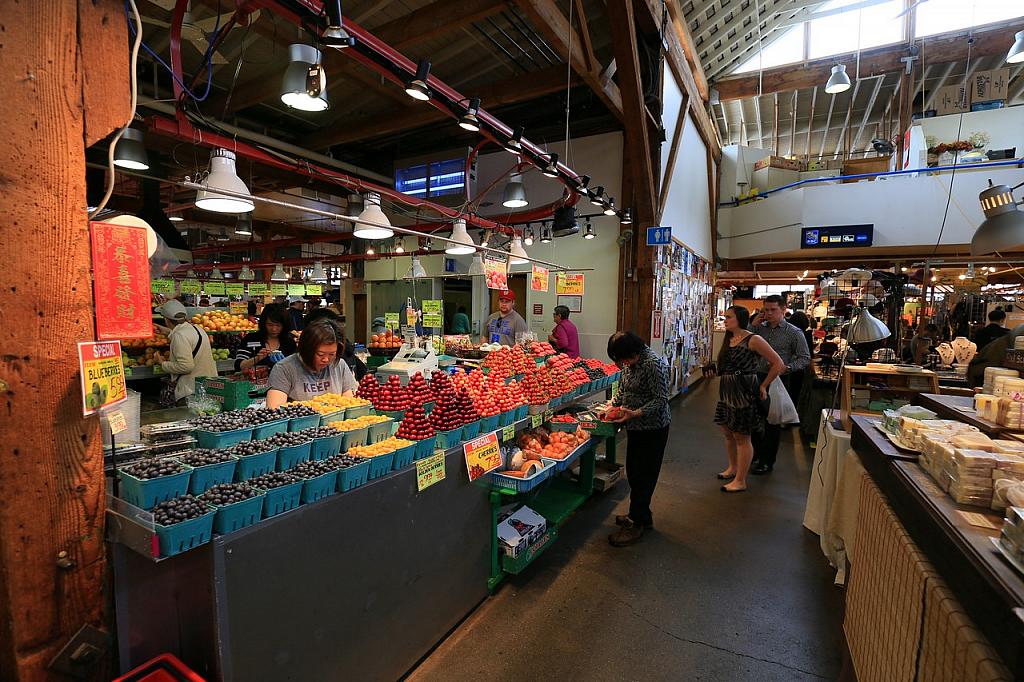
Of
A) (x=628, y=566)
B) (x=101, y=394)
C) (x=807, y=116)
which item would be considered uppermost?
(x=807, y=116)

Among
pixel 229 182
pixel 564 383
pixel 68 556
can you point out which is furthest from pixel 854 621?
pixel 229 182

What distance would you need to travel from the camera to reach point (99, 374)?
144 cm

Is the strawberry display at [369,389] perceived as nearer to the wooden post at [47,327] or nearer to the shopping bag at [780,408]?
the wooden post at [47,327]

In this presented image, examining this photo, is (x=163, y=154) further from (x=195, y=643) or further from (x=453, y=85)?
(x=195, y=643)

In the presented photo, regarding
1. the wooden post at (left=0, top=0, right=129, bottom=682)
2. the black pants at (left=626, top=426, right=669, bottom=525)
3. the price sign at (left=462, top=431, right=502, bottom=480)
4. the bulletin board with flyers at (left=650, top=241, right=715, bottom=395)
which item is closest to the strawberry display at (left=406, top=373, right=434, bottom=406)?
the price sign at (left=462, top=431, right=502, bottom=480)

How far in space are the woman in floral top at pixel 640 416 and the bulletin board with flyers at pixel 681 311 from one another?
4272 mm

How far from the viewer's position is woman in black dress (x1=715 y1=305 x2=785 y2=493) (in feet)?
14.4

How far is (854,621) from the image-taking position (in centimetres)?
226

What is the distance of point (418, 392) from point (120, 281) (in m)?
1.67

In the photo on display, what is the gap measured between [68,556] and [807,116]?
56.1 ft

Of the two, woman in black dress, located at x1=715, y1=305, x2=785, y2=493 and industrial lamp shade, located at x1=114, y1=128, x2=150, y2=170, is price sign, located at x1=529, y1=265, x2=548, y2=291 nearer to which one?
woman in black dress, located at x1=715, y1=305, x2=785, y2=493

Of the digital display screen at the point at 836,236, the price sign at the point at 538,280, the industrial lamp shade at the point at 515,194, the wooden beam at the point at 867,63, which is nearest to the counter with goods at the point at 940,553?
the price sign at the point at 538,280

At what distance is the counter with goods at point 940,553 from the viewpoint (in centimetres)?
117

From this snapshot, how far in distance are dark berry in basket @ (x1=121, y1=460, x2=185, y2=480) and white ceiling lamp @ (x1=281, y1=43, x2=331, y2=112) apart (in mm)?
2198
